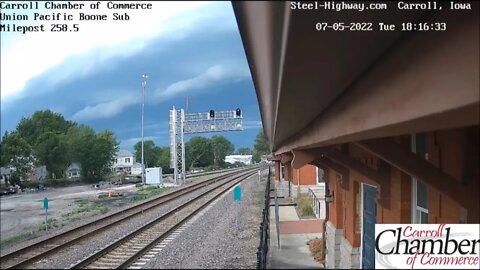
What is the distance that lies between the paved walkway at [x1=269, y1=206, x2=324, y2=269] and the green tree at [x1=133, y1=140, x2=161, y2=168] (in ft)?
238

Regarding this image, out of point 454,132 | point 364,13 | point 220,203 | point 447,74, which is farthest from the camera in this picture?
point 220,203

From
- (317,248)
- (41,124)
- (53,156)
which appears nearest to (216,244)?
(317,248)

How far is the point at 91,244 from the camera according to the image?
→ 1235cm

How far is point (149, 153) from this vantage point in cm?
9288

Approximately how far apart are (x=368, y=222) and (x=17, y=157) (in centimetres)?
3774

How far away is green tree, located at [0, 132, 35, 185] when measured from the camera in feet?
120

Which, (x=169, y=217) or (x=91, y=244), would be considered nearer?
(x=91, y=244)

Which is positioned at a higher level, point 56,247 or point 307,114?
point 307,114

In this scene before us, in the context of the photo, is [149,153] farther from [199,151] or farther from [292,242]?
[292,242]

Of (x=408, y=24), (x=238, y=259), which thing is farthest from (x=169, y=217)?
(x=408, y=24)

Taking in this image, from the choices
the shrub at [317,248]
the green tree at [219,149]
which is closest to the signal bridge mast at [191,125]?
the shrub at [317,248]

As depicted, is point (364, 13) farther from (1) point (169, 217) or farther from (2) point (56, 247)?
(1) point (169, 217)

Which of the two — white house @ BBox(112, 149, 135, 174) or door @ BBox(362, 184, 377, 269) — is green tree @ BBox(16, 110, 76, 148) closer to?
white house @ BBox(112, 149, 135, 174)

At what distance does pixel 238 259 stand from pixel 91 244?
14.6 ft
